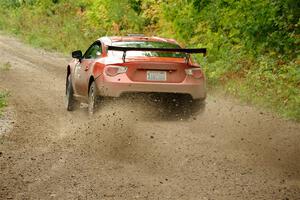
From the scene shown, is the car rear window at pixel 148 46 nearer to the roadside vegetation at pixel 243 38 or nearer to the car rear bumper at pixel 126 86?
the car rear bumper at pixel 126 86

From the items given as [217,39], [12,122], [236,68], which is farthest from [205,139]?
[217,39]

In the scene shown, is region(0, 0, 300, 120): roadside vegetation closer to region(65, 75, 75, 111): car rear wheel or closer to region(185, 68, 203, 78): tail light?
region(185, 68, 203, 78): tail light

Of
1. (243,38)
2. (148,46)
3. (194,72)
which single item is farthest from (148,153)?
(243,38)

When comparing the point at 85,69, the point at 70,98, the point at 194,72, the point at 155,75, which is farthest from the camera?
→ the point at 70,98

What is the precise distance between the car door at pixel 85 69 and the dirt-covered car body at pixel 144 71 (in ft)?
0.73

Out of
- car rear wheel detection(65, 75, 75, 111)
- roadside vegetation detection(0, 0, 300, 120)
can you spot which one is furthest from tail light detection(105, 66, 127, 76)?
roadside vegetation detection(0, 0, 300, 120)

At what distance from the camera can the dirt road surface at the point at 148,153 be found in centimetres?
611

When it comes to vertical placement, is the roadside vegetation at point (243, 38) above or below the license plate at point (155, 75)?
below

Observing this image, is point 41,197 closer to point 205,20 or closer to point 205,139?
point 205,139

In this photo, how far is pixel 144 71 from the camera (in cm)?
976

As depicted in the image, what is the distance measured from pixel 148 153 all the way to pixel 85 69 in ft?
11.3

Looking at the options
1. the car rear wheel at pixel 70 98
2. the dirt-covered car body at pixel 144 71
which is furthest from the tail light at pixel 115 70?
the car rear wheel at pixel 70 98

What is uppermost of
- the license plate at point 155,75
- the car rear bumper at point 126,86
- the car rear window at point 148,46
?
the car rear window at point 148,46

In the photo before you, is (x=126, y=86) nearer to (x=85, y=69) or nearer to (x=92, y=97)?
(x=92, y=97)
